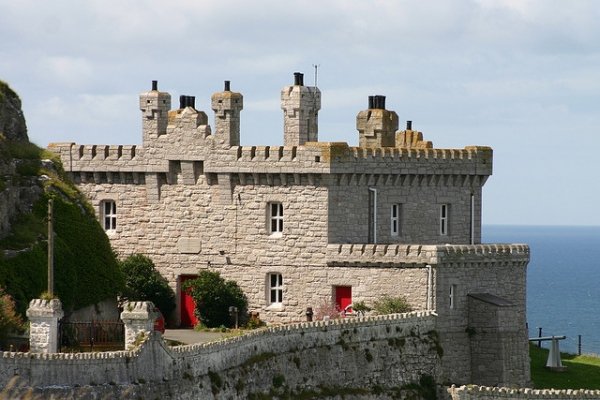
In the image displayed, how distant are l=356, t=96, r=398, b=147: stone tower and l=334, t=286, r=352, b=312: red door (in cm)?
664

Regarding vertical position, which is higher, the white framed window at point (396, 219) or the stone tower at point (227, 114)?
the stone tower at point (227, 114)

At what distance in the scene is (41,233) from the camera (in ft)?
206

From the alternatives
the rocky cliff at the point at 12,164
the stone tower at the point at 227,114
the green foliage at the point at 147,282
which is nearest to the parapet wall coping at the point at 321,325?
the rocky cliff at the point at 12,164

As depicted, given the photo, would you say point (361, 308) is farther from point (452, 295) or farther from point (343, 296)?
point (452, 295)

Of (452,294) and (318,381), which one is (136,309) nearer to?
(318,381)

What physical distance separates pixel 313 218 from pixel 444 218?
5850 millimetres

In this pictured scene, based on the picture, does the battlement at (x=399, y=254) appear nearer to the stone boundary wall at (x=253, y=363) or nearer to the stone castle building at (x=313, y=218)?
the stone castle building at (x=313, y=218)

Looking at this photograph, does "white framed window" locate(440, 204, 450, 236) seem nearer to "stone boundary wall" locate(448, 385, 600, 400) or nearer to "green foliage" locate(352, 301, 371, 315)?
"green foliage" locate(352, 301, 371, 315)

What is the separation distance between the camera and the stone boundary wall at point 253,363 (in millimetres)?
51062

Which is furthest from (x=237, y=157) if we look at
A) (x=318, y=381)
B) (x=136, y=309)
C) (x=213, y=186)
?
(x=136, y=309)

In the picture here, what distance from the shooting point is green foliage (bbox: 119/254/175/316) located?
7300 centimetres

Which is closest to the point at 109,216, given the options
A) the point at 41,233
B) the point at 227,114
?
the point at 227,114

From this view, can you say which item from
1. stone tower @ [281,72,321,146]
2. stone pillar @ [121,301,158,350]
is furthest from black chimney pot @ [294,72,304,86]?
stone pillar @ [121,301,158,350]

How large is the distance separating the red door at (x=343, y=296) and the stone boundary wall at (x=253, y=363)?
293 centimetres
